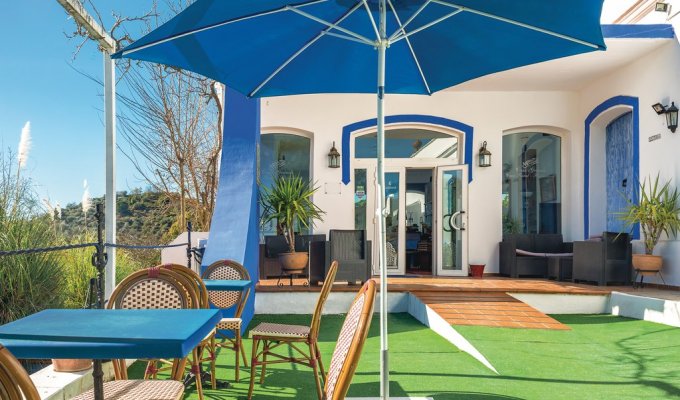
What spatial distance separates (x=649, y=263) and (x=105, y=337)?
680 cm

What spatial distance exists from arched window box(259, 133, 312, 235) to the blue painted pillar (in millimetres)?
2696

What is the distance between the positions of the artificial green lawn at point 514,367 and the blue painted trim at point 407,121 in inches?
152

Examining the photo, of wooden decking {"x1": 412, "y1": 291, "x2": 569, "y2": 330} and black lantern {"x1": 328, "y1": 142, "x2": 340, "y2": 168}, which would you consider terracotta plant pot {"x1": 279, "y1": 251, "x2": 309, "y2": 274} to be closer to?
wooden decking {"x1": 412, "y1": 291, "x2": 569, "y2": 330}

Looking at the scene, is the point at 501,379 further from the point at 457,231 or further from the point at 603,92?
the point at 603,92

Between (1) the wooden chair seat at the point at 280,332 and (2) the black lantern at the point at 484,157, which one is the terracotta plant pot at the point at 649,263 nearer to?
(2) the black lantern at the point at 484,157

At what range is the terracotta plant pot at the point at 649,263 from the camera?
647 centimetres

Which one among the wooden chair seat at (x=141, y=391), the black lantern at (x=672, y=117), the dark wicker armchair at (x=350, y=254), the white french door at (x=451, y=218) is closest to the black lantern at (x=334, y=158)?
the white french door at (x=451, y=218)

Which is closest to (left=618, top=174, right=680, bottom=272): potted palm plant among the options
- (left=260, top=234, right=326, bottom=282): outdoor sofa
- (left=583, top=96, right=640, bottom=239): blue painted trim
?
(left=583, top=96, right=640, bottom=239): blue painted trim

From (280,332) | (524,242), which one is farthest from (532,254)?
(280,332)

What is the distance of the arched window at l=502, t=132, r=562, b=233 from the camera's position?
885cm

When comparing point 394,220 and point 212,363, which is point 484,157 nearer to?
point 394,220

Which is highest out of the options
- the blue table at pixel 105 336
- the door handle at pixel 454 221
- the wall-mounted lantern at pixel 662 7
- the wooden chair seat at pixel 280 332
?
the wall-mounted lantern at pixel 662 7

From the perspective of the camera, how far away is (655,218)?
6.50 meters

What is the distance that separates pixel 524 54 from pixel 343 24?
1.15 m
